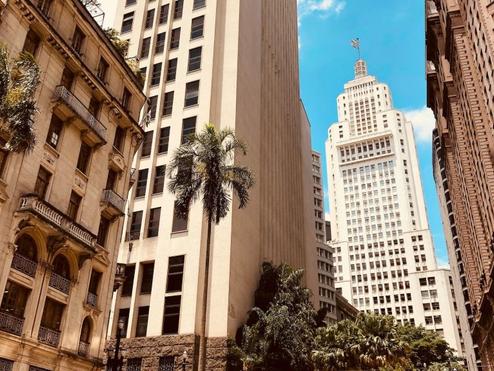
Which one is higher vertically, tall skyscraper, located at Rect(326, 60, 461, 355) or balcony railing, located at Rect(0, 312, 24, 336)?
tall skyscraper, located at Rect(326, 60, 461, 355)

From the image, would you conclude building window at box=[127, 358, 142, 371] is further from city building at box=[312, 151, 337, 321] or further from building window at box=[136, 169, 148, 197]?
city building at box=[312, 151, 337, 321]

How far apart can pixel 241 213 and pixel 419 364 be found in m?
32.6

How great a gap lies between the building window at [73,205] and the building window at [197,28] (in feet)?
119

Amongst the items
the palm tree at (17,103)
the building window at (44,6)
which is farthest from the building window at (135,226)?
the palm tree at (17,103)

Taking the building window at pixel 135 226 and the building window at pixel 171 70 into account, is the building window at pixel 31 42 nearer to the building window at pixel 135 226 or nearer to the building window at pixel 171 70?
the building window at pixel 135 226

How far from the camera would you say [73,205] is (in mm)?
29203

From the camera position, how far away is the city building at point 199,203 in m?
44.9

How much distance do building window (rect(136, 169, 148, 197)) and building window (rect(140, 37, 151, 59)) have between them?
57.2 ft

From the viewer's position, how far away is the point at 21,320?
2369 centimetres

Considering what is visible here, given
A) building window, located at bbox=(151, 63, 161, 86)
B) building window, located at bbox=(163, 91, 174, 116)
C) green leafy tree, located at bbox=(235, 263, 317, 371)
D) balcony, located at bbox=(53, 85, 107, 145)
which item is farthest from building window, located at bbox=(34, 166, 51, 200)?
building window, located at bbox=(151, 63, 161, 86)

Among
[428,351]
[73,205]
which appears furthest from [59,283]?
[428,351]

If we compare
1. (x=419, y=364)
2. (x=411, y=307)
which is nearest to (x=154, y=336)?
(x=419, y=364)

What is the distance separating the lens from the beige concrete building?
24.2 metres

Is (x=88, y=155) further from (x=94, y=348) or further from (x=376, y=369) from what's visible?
(x=376, y=369)
